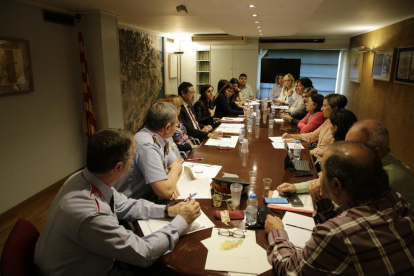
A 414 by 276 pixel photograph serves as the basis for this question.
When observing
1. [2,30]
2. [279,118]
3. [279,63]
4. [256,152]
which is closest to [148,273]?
[256,152]

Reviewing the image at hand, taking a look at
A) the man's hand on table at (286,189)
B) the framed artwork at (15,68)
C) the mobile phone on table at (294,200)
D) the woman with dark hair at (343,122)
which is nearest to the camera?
the mobile phone on table at (294,200)

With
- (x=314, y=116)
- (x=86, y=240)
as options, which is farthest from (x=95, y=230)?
(x=314, y=116)

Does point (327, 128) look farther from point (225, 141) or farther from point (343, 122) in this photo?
point (225, 141)

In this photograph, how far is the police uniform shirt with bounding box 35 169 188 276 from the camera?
3.78ft

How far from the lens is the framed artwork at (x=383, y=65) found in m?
5.29

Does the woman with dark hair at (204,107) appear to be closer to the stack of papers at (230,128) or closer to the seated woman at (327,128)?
the stack of papers at (230,128)

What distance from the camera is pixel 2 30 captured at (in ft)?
9.62

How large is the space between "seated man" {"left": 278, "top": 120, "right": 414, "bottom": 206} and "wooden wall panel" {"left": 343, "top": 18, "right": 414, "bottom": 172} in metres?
3.38

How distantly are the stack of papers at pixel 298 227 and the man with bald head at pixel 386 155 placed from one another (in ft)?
1.82

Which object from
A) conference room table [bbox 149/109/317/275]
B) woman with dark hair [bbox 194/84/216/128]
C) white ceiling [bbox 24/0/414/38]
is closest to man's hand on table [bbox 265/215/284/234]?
conference room table [bbox 149/109/317/275]

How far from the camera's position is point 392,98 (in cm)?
523

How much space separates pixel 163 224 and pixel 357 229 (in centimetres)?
95

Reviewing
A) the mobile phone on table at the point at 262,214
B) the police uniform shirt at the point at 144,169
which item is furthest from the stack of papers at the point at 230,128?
the mobile phone on table at the point at 262,214

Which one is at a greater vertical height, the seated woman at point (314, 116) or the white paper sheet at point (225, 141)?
the seated woman at point (314, 116)
